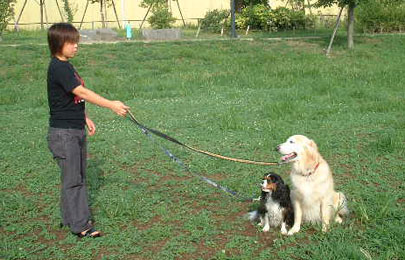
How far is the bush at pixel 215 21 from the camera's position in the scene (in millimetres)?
26484

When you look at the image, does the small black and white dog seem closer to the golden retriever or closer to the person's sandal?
the golden retriever

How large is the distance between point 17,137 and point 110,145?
1757 millimetres

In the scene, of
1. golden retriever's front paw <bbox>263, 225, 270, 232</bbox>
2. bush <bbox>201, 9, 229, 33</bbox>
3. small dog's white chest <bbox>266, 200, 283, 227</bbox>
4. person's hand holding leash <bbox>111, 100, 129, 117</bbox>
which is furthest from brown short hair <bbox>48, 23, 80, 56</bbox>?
bush <bbox>201, 9, 229, 33</bbox>

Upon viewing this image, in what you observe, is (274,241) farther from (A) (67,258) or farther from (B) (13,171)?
(B) (13,171)

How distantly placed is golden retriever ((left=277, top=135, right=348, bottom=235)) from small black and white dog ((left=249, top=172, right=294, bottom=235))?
0.24ft

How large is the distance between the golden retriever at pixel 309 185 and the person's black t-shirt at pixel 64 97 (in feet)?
5.80

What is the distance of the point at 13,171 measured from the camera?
591cm

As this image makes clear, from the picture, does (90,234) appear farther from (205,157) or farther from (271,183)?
(205,157)

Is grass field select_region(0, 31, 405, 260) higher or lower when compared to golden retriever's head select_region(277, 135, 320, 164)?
lower

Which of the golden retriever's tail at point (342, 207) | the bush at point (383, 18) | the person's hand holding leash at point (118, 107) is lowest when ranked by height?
the golden retriever's tail at point (342, 207)

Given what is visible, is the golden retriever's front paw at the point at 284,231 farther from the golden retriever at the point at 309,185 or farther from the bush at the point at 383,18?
the bush at the point at 383,18

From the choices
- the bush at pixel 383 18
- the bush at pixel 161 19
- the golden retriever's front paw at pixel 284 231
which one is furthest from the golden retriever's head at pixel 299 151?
the bush at pixel 383 18

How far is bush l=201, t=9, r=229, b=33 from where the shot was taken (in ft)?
86.9

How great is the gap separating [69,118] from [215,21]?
79.8 feet
